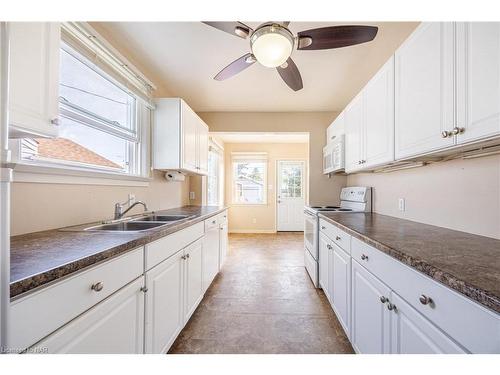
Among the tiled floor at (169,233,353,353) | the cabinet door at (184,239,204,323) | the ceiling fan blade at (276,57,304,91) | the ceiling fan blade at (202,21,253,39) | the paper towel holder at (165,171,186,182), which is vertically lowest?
the tiled floor at (169,233,353,353)

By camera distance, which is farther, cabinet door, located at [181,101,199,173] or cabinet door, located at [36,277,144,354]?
cabinet door, located at [181,101,199,173]

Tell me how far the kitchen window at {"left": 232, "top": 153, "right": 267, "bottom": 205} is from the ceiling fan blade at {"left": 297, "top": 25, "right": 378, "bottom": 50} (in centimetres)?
465

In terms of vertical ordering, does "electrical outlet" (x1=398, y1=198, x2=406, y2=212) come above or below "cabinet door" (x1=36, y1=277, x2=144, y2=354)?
above

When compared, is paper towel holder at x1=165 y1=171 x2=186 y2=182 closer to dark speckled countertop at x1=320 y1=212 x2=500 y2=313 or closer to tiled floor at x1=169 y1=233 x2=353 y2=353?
tiled floor at x1=169 y1=233 x2=353 y2=353

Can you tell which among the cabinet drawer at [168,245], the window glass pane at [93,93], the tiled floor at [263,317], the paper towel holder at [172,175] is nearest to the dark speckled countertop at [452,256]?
the tiled floor at [263,317]

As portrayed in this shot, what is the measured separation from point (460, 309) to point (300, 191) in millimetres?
5764

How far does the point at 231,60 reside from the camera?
2.28m

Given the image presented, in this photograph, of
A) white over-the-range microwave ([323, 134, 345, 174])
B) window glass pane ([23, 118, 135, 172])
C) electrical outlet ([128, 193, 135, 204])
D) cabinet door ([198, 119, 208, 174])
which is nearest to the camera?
window glass pane ([23, 118, 135, 172])

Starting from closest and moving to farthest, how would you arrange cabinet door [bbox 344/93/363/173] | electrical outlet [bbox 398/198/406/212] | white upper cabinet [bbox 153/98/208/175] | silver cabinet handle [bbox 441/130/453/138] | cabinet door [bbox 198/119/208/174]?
silver cabinet handle [bbox 441/130/453/138] → electrical outlet [bbox 398/198/406/212] → cabinet door [bbox 344/93/363/173] → white upper cabinet [bbox 153/98/208/175] → cabinet door [bbox 198/119/208/174]

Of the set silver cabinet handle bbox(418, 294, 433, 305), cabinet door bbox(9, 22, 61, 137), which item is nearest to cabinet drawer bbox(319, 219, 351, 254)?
silver cabinet handle bbox(418, 294, 433, 305)

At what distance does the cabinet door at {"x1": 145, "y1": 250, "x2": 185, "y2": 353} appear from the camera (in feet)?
4.03

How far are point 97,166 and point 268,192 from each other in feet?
15.9

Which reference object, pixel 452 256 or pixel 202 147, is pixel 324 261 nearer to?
pixel 452 256
